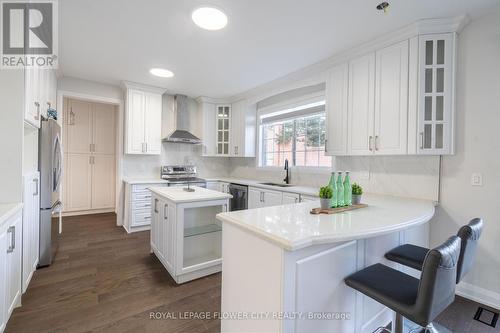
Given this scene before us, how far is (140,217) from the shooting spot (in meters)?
3.95

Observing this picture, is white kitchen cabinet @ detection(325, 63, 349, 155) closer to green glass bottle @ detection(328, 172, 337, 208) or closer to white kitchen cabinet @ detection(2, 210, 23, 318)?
green glass bottle @ detection(328, 172, 337, 208)

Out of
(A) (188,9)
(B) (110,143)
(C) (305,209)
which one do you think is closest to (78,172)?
(B) (110,143)

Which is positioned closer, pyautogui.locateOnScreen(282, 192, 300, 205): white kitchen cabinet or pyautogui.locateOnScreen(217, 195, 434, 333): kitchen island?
pyautogui.locateOnScreen(217, 195, 434, 333): kitchen island

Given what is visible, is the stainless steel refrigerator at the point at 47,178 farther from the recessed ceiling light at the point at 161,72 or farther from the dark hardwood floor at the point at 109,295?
the recessed ceiling light at the point at 161,72

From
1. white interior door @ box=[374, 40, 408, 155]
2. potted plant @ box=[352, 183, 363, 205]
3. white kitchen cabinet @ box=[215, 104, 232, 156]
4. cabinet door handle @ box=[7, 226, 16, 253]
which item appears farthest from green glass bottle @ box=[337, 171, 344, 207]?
white kitchen cabinet @ box=[215, 104, 232, 156]

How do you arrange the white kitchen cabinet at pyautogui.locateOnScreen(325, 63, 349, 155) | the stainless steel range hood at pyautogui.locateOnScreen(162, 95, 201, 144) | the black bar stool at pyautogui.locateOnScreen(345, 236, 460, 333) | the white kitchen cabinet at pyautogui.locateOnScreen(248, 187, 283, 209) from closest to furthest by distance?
the black bar stool at pyautogui.locateOnScreen(345, 236, 460, 333)
the white kitchen cabinet at pyautogui.locateOnScreen(325, 63, 349, 155)
the white kitchen cabinet at pyautogui.locateOnScreen(248, 187, 283, 209)
the stainless steel range hood at pyautogui.locateOnScreen(162, 95, 201, 144)

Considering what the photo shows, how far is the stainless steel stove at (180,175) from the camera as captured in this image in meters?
4.33

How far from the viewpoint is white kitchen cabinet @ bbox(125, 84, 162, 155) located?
4.06 m

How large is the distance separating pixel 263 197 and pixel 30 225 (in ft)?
8.93

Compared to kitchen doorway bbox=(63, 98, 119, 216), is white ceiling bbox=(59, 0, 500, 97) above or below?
above

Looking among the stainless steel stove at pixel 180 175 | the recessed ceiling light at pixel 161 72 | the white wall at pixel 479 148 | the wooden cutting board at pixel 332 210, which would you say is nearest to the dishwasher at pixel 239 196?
the stainless steel stove at pixel 180 175

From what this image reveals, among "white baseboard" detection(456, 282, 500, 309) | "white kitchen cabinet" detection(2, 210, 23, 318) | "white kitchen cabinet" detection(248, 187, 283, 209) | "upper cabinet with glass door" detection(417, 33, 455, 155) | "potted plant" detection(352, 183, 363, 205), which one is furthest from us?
"white kitchen cabinet" detection(248, 187, 283, 209)

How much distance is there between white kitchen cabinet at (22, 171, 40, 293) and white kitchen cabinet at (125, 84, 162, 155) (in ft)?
5.74

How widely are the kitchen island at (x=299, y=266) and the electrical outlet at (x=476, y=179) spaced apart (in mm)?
946
